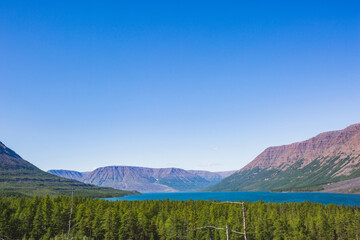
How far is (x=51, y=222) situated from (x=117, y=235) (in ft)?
113

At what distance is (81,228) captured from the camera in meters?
130

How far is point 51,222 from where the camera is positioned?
437 ft

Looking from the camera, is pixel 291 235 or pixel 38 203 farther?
pixel 38 203

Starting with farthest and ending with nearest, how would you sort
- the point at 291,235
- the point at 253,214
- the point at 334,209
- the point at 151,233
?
the point at 334,209 → the point at 253,214 → the point at 151,233 → the point at 291,235

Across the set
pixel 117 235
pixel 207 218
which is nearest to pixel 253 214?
pixel 207 218

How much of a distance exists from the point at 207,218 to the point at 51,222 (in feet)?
257

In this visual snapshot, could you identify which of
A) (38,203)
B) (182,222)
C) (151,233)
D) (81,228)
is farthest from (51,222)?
(182,222)

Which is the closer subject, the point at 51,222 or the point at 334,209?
the point at 51,222

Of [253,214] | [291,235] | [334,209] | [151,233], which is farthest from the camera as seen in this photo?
[334,209]

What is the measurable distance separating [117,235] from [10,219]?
52.3 metres

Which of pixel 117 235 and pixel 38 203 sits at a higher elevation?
pixel 38 203

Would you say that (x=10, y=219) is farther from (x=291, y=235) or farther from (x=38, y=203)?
(x=291, y=235)

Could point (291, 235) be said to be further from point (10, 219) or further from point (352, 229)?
point (10, 219)

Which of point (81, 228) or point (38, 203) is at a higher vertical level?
point (38, 203)
